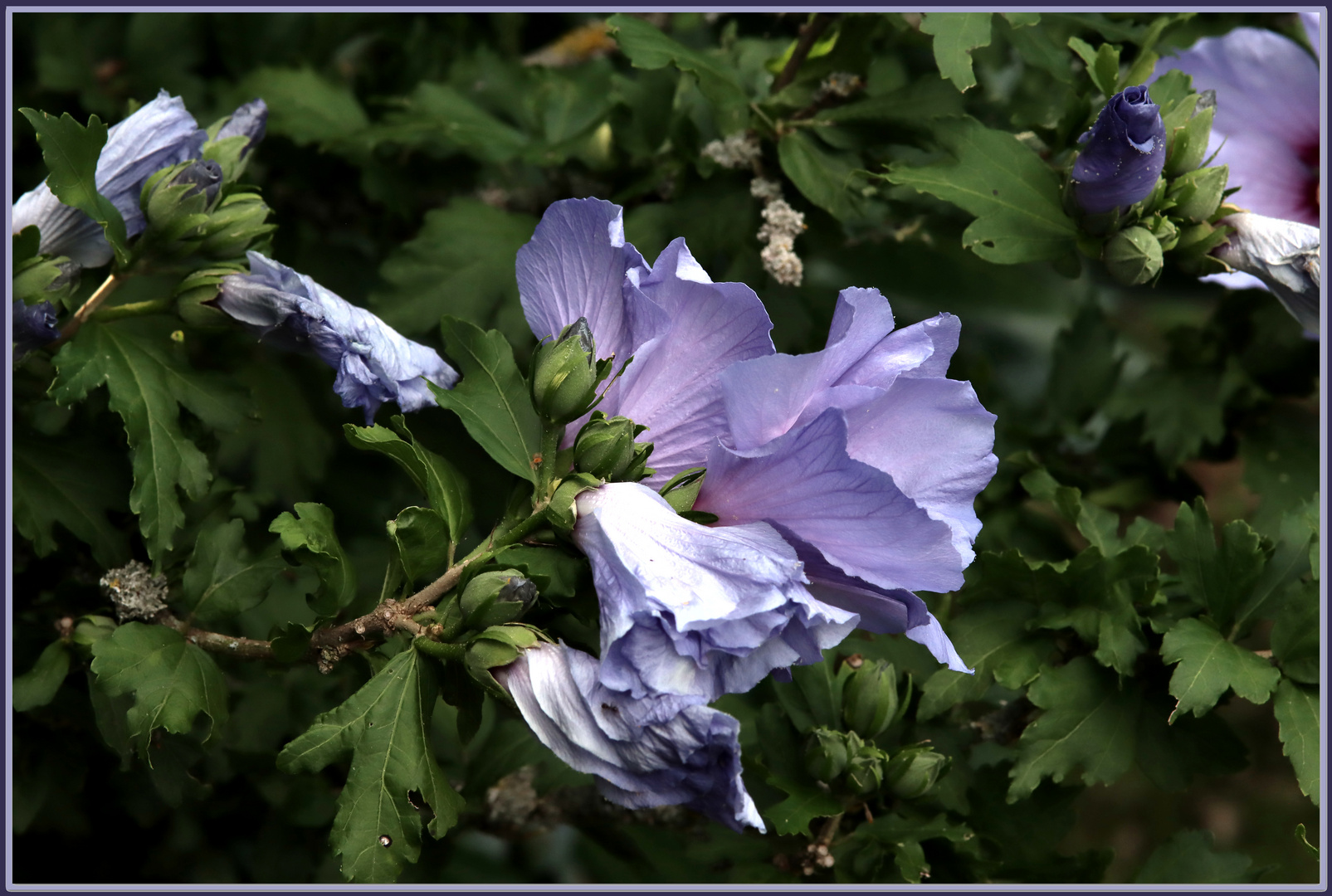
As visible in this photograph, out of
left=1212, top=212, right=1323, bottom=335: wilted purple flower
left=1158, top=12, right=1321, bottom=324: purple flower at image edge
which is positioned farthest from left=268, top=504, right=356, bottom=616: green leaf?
left=1158, top=12, right=1321, bottom=324: purple flower at image edge

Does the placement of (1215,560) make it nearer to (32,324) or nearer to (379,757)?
(379,757)

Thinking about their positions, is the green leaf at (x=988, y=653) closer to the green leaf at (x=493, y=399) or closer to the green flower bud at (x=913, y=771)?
the green flower bud at (x=913, y=771)

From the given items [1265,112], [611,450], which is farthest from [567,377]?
[1265,112]

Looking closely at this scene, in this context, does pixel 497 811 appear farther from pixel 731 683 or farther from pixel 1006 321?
pixel 1006 321

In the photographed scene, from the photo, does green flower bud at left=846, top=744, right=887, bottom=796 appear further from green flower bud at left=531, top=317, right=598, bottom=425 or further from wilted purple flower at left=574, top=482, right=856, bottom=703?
green flower bud at left=531, top=317, right=598, bottom=425

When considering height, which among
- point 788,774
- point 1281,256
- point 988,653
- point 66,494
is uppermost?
point 1281,256

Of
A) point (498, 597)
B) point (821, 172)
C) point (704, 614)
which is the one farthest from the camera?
point (821, 172)
